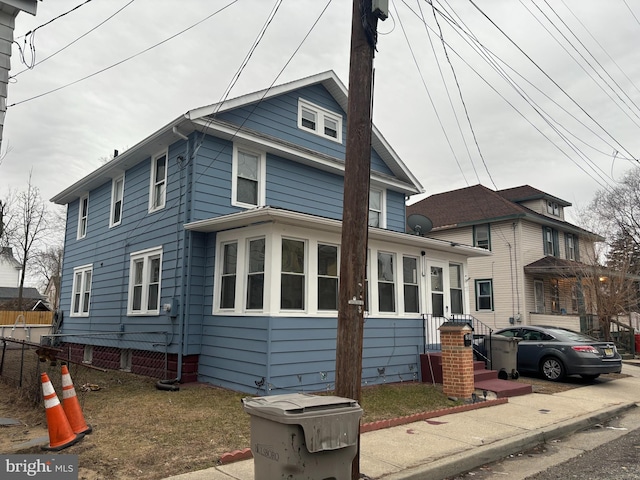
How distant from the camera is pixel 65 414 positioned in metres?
5.92

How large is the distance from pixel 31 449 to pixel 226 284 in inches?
204

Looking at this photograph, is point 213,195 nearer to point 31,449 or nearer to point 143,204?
point 143,204

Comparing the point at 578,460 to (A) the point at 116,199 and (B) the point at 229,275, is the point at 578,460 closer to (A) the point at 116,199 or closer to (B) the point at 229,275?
(B) the point at 229,275

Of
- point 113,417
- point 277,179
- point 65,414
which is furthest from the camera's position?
point 277,179

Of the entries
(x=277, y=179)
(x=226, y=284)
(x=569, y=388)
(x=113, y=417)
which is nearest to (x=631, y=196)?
(x=569, y=388)

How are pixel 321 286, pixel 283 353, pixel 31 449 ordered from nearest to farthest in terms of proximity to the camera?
pixel 31 449 < pixel 283 353 < pixel 321 286

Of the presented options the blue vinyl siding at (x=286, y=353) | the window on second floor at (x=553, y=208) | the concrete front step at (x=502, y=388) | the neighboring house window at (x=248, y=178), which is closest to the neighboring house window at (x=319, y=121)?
the neighboring house window at (x=248, y=178)

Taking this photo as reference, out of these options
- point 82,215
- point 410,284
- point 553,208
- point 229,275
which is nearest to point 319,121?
point 410,284

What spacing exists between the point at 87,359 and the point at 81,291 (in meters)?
2.23

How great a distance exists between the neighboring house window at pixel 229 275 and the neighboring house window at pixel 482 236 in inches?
613

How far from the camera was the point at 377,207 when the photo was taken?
14.8 meters

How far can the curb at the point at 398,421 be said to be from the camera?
5152 millimetres

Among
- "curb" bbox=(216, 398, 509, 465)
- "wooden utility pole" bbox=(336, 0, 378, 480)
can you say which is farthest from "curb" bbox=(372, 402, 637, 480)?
"curb" bbox=(216, 398, 509, 465)

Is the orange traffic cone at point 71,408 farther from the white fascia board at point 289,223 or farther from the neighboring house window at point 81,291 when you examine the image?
the neighboring house window at point 81,291
